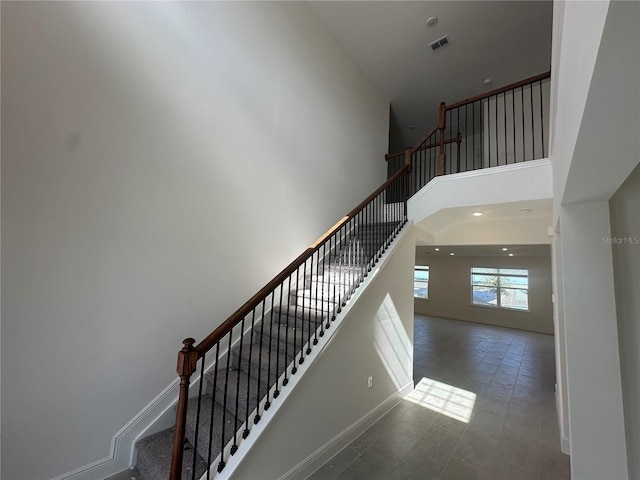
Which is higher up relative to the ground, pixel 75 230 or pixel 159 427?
pixel 75 230

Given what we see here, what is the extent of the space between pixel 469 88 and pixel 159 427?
24.3 ft

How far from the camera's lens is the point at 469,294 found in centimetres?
940

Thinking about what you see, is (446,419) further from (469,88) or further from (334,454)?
(469,88)

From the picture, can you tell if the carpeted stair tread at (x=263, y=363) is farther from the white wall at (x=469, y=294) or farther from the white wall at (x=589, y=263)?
the white wall at (x=469, y=294)

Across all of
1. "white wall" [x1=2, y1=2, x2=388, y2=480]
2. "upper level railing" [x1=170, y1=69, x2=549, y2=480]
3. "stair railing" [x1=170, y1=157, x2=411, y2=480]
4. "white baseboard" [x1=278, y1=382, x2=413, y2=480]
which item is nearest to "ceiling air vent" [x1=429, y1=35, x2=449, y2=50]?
"upper level railing" [x1=170, y1=69, x2=549, y2=480]

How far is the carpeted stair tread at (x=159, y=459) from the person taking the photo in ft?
6.07

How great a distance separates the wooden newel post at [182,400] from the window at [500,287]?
977 centimetres

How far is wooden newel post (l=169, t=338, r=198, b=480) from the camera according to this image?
1.50 meters

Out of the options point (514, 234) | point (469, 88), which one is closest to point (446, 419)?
point (514, 234)

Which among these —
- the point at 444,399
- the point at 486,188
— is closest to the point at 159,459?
the point at 444,399

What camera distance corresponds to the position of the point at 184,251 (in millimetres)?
2545

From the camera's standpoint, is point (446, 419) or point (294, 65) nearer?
point (446, 419)

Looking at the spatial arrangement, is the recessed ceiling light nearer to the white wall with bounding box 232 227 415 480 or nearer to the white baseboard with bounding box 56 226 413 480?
the white wall with bounding box 232 227 415 480

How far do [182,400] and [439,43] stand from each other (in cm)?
593
